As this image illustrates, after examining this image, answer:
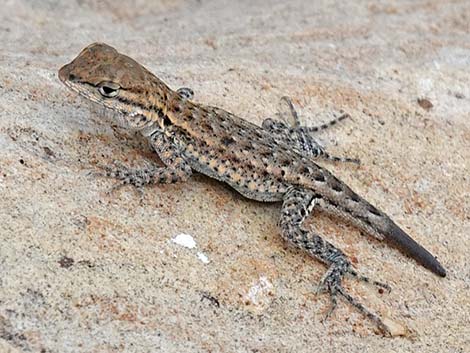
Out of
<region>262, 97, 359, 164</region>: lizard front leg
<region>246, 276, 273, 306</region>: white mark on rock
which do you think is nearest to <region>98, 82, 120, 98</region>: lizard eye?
<region>262, 97, 359, 164</region>: lizard front leg

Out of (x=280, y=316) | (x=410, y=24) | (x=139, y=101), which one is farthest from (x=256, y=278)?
(x=410, y=24)

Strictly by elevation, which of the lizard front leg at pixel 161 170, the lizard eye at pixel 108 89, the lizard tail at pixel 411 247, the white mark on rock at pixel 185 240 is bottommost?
the lizard tail at pixel 411 247

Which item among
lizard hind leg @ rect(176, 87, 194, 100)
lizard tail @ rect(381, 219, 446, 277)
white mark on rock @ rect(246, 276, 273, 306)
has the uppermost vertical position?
lizard hind leg @ rect(176, 87, 194, 100)

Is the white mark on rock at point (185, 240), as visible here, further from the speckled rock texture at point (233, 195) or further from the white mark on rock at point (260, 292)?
the white mark on rock at point (260, 292)

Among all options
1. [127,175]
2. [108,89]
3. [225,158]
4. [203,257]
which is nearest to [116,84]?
[108,89]

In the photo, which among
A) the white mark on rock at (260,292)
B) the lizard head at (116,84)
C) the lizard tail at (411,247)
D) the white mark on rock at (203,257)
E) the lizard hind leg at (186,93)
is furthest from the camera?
the lizard hind leg at (186,93)

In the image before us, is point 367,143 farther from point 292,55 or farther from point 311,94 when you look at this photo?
point 292,55

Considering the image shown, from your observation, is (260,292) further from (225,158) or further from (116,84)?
(116,84)

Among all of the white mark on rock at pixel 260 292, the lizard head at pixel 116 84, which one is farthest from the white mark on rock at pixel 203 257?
the lizard head at pixel 116 84

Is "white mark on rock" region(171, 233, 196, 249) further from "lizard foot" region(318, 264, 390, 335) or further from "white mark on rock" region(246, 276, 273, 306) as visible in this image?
"lizard foot" region(318, 264, 390, 335)
